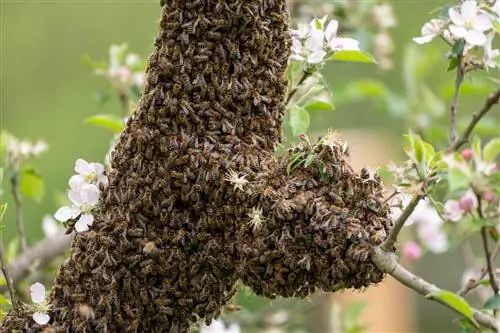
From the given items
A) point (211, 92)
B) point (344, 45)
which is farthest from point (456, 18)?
point (211, 92)

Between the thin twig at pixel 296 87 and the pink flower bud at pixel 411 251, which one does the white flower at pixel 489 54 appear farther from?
the pink flower bud at pixel 411 251

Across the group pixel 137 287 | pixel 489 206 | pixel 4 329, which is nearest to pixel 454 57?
pixel 489 206

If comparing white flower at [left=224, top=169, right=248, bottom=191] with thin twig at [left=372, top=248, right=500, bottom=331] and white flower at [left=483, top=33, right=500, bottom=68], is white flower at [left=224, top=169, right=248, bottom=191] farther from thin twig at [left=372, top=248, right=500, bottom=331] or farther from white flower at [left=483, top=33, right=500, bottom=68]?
white flower at [left=483, top=33, right=500, bottom=68]

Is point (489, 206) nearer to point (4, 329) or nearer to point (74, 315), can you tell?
point (74, 315)

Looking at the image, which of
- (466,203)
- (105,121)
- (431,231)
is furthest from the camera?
(431,231)

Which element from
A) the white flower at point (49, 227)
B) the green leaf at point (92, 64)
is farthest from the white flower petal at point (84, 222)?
the white flower at point (49, 227)

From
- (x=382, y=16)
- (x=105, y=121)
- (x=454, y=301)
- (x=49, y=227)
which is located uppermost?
(x=382, y=16)

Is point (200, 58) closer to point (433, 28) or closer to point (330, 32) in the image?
point (330, 32)

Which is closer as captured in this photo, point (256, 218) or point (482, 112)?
point (256, 218)
